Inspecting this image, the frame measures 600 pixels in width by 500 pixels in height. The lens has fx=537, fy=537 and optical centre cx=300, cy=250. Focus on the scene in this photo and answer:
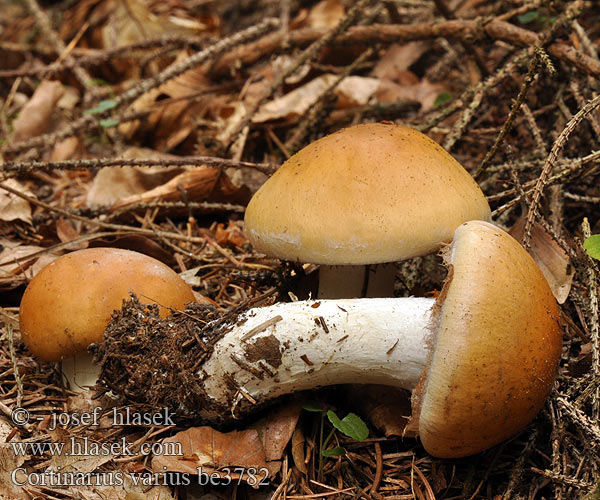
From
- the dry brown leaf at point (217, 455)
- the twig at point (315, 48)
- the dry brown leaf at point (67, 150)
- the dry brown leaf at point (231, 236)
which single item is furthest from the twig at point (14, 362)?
the dry brown leaf at point (67, 150)

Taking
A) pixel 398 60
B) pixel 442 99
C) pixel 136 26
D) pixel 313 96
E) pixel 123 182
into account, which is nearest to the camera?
pixel 123 182

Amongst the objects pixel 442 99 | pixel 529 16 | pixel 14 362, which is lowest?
pixel 14 362

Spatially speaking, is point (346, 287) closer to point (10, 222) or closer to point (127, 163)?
point (127, 163)

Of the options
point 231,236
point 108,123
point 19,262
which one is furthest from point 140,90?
point 19,262

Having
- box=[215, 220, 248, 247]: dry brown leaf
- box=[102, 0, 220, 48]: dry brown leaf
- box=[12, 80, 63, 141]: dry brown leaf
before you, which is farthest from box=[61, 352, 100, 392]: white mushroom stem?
box=[102, 0, 220, 48]: dry brown leaf

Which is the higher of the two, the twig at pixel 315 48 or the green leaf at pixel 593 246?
the twig at pixel 315 48

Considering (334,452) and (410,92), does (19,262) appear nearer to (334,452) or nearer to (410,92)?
(334,452)

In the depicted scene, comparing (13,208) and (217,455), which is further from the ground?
(13,208)

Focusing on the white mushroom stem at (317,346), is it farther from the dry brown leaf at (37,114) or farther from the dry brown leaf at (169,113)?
the dry brown leaf at (37,114)
